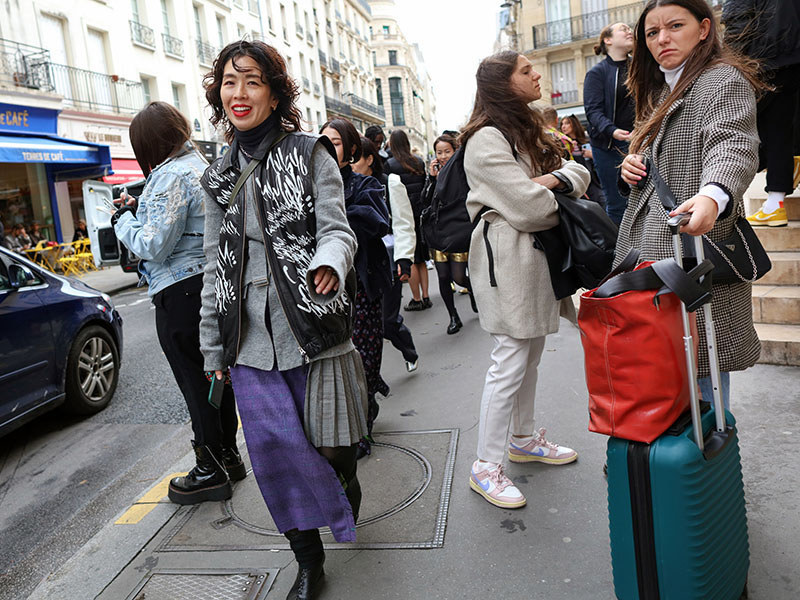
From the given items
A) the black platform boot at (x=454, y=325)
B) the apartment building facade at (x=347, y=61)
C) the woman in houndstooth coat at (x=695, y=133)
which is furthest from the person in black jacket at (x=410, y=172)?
the apartment building facade at (x=347, y=61)

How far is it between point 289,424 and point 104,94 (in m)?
22.7

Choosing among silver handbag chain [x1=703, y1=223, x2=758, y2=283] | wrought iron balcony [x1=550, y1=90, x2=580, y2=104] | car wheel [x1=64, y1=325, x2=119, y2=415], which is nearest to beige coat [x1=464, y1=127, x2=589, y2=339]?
silver handbag chain [x1=703, y1=223, x2=758, y2=283]

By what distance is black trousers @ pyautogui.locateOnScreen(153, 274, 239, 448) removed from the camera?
3316mm

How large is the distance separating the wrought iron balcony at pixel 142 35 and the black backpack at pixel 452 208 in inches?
939

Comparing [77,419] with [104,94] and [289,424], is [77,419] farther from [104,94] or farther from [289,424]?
[104,94]

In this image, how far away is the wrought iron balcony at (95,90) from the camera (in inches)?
795

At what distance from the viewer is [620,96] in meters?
5.35

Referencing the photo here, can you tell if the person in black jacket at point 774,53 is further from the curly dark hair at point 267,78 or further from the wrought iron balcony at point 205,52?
the wrought iron balcony at point 205,52

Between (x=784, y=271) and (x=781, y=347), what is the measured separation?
31.2 inches

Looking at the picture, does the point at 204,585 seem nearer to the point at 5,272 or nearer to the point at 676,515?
the point at 676,515

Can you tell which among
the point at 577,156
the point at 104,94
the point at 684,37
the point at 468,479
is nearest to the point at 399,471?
the point at 468,479

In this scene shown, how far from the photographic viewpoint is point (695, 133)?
7.38 ft

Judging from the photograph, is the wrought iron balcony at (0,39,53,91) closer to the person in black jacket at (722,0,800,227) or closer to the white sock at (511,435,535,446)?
the person in black jacket at (722,0,800,227)

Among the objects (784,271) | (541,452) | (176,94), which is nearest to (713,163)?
(541,452)
